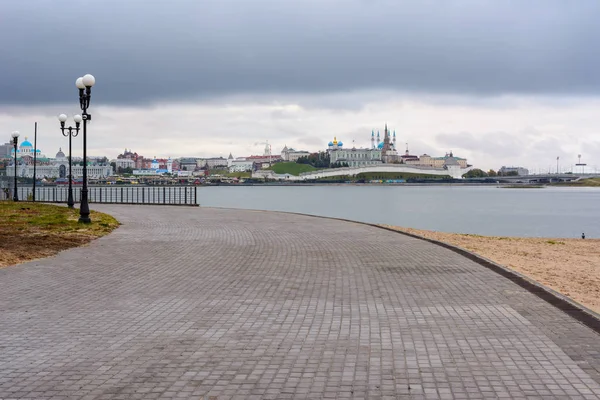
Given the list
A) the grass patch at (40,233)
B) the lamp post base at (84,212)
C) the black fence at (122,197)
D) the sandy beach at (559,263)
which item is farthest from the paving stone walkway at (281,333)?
the black fence at (122,197)

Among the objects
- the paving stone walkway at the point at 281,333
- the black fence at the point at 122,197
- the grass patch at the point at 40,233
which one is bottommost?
the black fence at the point at 122,197

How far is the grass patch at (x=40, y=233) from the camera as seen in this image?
42.3 ft

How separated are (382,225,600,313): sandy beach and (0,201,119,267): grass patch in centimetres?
1012

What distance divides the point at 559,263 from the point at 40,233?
13.7 m

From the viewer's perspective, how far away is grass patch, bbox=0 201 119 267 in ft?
42.3

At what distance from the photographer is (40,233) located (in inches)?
658

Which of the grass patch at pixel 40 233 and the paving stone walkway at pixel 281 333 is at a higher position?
the paving stone walkway at pixel 281 333

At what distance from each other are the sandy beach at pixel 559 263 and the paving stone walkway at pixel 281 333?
1.01m

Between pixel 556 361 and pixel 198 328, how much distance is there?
12.5 feet

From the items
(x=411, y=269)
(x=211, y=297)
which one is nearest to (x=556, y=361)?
(x=211, y=297)

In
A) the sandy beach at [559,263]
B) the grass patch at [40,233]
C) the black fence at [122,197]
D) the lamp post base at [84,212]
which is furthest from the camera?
the black fence at [122,197]

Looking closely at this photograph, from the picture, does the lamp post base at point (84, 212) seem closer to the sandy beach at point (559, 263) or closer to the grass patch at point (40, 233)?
the grass patch at point (40, 233)

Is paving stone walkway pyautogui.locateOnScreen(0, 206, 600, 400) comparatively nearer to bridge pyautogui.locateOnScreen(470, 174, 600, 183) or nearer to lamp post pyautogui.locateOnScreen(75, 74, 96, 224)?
lamp post pyautogui.locateOnScreen(75, 74, 96, 224)

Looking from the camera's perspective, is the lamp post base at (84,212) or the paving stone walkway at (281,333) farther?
the lamp post base at (84,212)
